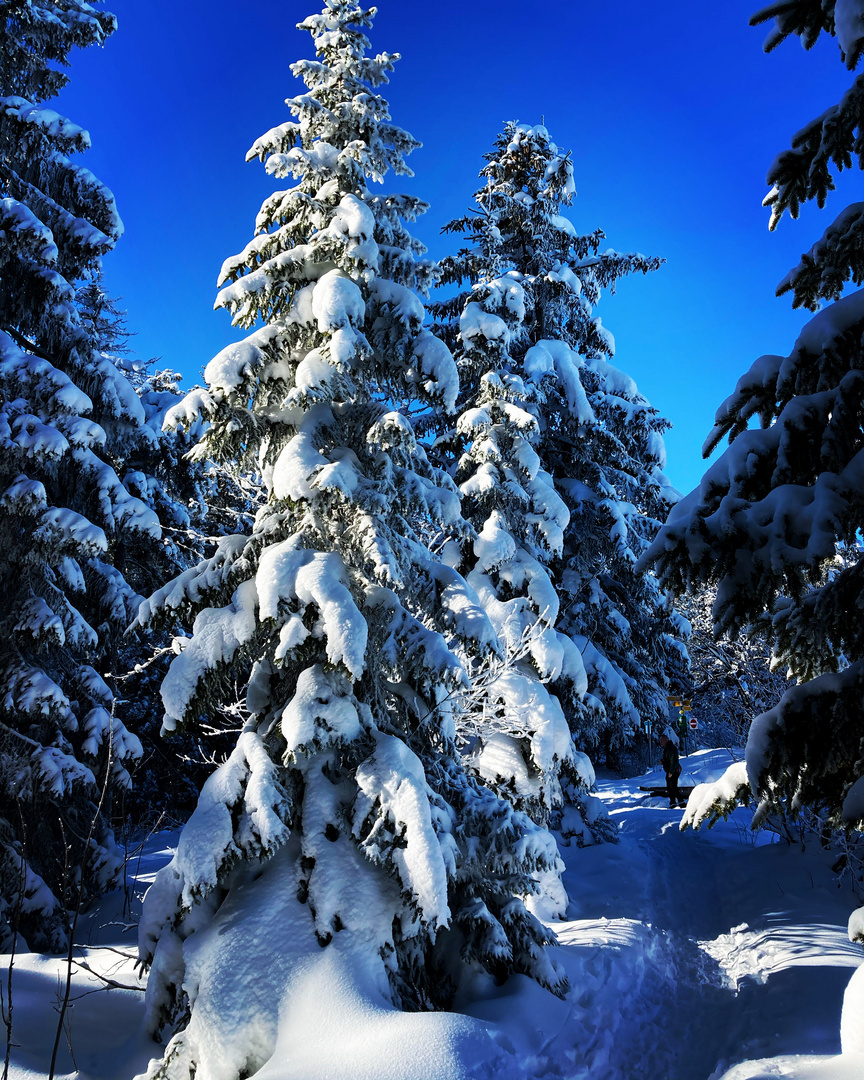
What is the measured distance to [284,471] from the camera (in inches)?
231

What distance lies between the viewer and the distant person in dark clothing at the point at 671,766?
16406 mm

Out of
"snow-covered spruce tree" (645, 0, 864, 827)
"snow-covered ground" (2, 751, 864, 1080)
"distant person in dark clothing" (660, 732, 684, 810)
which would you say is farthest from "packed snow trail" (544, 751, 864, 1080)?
"snow-covered spruce tree" (645, 0, 864, 827)

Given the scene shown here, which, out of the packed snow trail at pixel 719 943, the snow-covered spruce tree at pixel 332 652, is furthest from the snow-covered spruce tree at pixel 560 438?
the snow-covered spruce tree at pixel 332 652

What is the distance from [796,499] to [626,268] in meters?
15.1

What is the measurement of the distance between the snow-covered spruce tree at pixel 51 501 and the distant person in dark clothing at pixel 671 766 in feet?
40.8

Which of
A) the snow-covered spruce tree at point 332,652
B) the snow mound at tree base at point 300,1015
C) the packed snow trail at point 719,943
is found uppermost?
the snow-covered spruce tree at point 332,652

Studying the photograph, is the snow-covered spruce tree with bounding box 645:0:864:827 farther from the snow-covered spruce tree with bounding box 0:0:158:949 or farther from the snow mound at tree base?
the snow-covered spruce tree with bounding box 0:0:158:949

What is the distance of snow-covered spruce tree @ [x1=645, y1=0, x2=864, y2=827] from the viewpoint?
9.78 feet

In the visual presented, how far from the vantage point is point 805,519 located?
9.65 ft

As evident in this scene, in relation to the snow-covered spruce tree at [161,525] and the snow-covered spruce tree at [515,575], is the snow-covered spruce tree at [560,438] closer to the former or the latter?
the snow-covered spruce tree at [515,575]

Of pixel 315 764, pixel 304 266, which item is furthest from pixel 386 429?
pixel 315 764

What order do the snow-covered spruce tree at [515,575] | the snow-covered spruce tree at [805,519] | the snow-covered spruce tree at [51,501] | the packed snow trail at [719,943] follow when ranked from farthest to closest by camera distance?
the snow-covered spruce tree at [515,575], the snow-covered spruce tree at [51,501], the packed snow trail at [719,943], the snow-covered spruce tree at [805,519]

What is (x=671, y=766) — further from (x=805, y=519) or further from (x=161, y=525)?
(x=805, y=519)

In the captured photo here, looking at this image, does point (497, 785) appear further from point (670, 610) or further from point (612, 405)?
point (612, 405)
